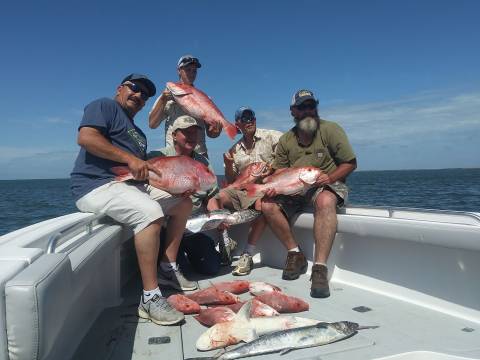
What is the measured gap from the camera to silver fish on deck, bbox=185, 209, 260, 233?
4.84m

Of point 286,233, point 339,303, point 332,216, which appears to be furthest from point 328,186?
point 339,303

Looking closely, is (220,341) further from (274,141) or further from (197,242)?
(274,141)

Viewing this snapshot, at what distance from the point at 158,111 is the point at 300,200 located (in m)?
2.15

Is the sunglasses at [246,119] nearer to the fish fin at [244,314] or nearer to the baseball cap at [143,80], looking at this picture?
the baseball cap at [143,80]

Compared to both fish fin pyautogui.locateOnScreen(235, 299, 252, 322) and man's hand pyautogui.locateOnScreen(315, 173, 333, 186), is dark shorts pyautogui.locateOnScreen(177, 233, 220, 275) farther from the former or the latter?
fish fin pyautogui.locateOnScreen(235, 299, 252, 322)

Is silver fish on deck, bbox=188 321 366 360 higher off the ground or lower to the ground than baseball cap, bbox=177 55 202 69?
lower

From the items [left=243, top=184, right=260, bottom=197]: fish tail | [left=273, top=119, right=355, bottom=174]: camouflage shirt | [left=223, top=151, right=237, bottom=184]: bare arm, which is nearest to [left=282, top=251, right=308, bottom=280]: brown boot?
[left=243, top=184, right=260, bottom=197]: fish tail

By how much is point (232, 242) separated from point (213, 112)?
1766mm

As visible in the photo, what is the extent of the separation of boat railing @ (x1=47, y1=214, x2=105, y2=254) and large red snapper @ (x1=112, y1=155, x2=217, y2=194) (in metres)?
0.47

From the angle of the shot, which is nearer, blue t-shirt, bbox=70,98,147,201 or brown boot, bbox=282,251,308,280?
blue t-shirt, bbox=70,98,147,201

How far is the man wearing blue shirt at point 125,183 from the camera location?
331cm

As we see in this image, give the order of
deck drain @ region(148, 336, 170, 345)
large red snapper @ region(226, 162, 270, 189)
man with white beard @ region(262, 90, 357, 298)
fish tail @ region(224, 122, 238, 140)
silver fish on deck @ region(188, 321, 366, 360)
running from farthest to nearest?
large red snapper @ region(226, 162, 270, 189), fish tail @ region(224, 122, 238, 140), man with white beard @ region(262, 90, 357, 298), deck drain @ region(148, 336, 170, 345), silver fish on deck @ region(188, 321, 366, 360)

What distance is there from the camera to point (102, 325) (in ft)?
10.7

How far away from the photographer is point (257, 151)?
570cm
